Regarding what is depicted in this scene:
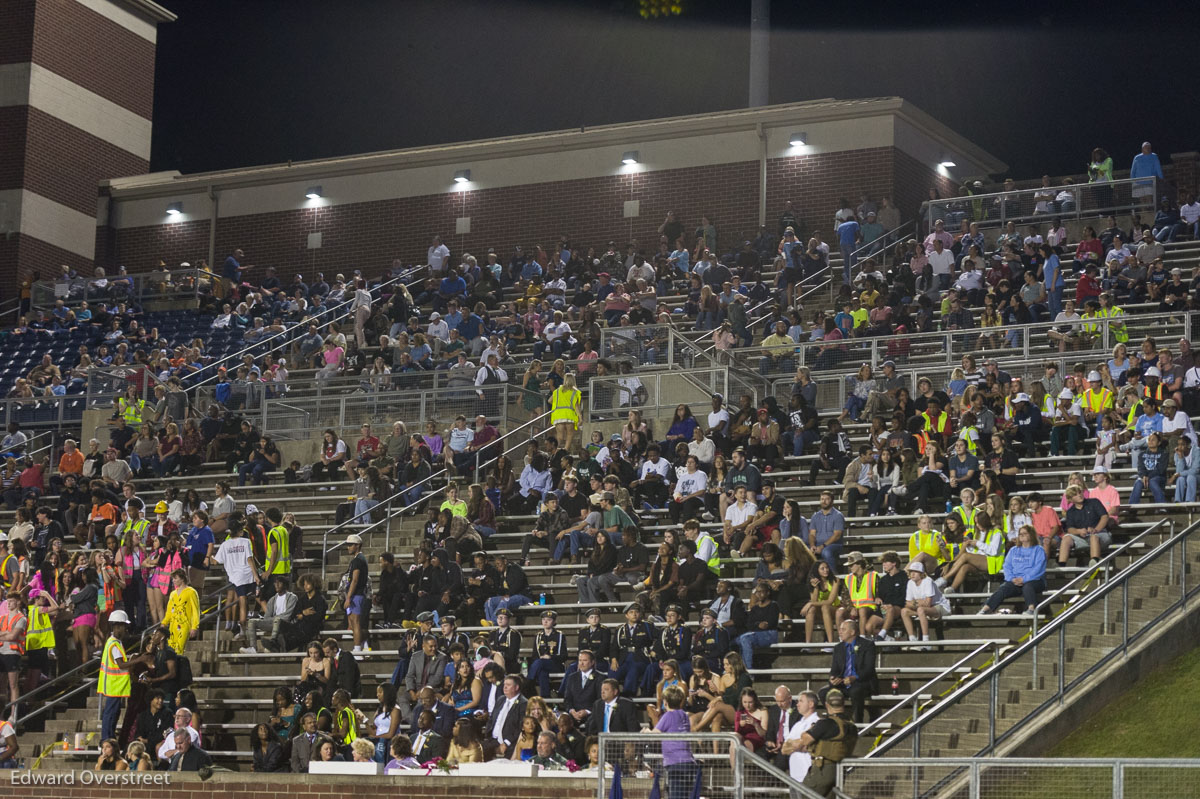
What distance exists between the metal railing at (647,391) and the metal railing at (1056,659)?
934 cm

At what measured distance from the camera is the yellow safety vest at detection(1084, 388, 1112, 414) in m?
21.5

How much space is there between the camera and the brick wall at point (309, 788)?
15219 mm

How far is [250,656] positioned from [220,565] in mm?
3144


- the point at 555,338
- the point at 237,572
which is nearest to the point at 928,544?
the point at 237,572

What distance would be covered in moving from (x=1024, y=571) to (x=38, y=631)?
1164 centimetres

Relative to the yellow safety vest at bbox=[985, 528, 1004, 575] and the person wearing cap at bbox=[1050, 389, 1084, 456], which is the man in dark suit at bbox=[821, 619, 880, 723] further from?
the person wearing cap at bbox=[1050, 389, 1084, 456]

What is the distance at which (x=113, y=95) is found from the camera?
145 ft

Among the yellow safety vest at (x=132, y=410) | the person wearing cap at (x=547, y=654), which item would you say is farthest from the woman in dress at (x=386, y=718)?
the yellow safety vest at (x=132, y=410)

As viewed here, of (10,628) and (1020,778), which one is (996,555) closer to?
(1020,778)

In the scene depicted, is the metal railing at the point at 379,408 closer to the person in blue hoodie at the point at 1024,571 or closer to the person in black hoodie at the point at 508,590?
the person in black hoodie at the point at 508,590

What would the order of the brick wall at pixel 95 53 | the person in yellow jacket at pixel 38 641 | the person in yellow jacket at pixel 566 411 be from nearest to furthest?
the person in yellow jacket at pixel 38 641
the person in yellow jacket at pixel 566 411
the brick wall at pixel 95 53

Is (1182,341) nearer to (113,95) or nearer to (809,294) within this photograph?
(809,294)

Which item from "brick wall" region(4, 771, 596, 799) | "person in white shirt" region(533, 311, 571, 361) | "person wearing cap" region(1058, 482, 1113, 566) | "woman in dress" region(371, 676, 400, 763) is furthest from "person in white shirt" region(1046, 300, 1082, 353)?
"brick wall" region(4, 771, 596, 799)

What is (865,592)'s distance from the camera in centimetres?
1808
